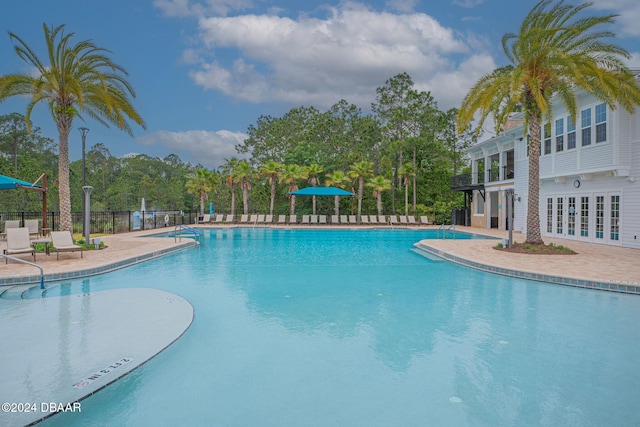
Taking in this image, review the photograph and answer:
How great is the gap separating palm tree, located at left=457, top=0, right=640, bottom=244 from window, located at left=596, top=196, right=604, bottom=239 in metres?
3.79

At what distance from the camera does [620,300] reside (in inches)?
271

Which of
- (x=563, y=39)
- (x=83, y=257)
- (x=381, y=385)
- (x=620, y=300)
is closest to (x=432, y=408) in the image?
(x=381, y=385)

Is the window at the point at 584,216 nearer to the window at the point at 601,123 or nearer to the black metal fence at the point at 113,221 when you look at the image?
the window at the point at 601,123

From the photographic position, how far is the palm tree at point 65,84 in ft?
39.4

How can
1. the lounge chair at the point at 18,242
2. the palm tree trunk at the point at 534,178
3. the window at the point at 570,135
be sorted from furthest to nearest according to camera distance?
the window at the point at 570,135, the palm tree trunk at the point at 534,178, the lounge chair at the point at 18,242

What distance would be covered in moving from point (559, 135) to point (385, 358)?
51.9 ft

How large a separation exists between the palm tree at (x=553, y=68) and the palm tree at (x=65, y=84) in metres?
12.1

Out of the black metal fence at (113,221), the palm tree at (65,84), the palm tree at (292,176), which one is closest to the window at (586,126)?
the palm tree at (65,84)

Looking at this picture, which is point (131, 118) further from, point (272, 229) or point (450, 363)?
point (450, 363)

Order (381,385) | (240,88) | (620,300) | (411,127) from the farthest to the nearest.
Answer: (411,127) < (240,88) < (620,300) < (381,385)

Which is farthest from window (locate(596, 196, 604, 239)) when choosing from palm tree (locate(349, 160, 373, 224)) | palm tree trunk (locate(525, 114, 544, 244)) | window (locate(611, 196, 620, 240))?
palm tree (locate(349, 160, 373, 224))

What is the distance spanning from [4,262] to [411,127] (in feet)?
98.1

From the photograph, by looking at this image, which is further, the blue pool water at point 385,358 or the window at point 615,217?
the window at point 615,217

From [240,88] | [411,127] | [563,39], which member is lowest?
[563,39]
